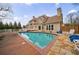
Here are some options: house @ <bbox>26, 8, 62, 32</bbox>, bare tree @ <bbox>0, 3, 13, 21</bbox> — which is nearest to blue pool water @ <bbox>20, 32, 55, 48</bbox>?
house @ <bbox>26, 8, 62, 32</bbox>

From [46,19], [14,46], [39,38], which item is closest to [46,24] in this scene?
[46,19]

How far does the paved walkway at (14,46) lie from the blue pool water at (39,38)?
63mm

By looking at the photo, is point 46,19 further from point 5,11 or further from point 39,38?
point 5,11

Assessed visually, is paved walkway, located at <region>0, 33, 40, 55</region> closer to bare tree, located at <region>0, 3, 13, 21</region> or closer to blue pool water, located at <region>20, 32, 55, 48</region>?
blue pool water, located at <region>20, 32, 55, 48</region>

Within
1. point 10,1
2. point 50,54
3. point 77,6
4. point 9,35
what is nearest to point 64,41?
point 50,54

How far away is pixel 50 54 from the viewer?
1.74 meters

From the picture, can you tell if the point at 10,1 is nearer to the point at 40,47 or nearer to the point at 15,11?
the point at 15,11

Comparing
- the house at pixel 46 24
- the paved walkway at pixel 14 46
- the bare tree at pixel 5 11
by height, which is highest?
the bare tree at pixel 5 11

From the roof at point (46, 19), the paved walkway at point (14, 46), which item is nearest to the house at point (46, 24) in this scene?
the roof at point (46, 19)

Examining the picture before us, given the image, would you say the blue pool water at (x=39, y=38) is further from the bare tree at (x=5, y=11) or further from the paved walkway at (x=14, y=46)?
the bare tree at (x=5, y=11)

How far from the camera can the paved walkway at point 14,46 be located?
68.2 inches
